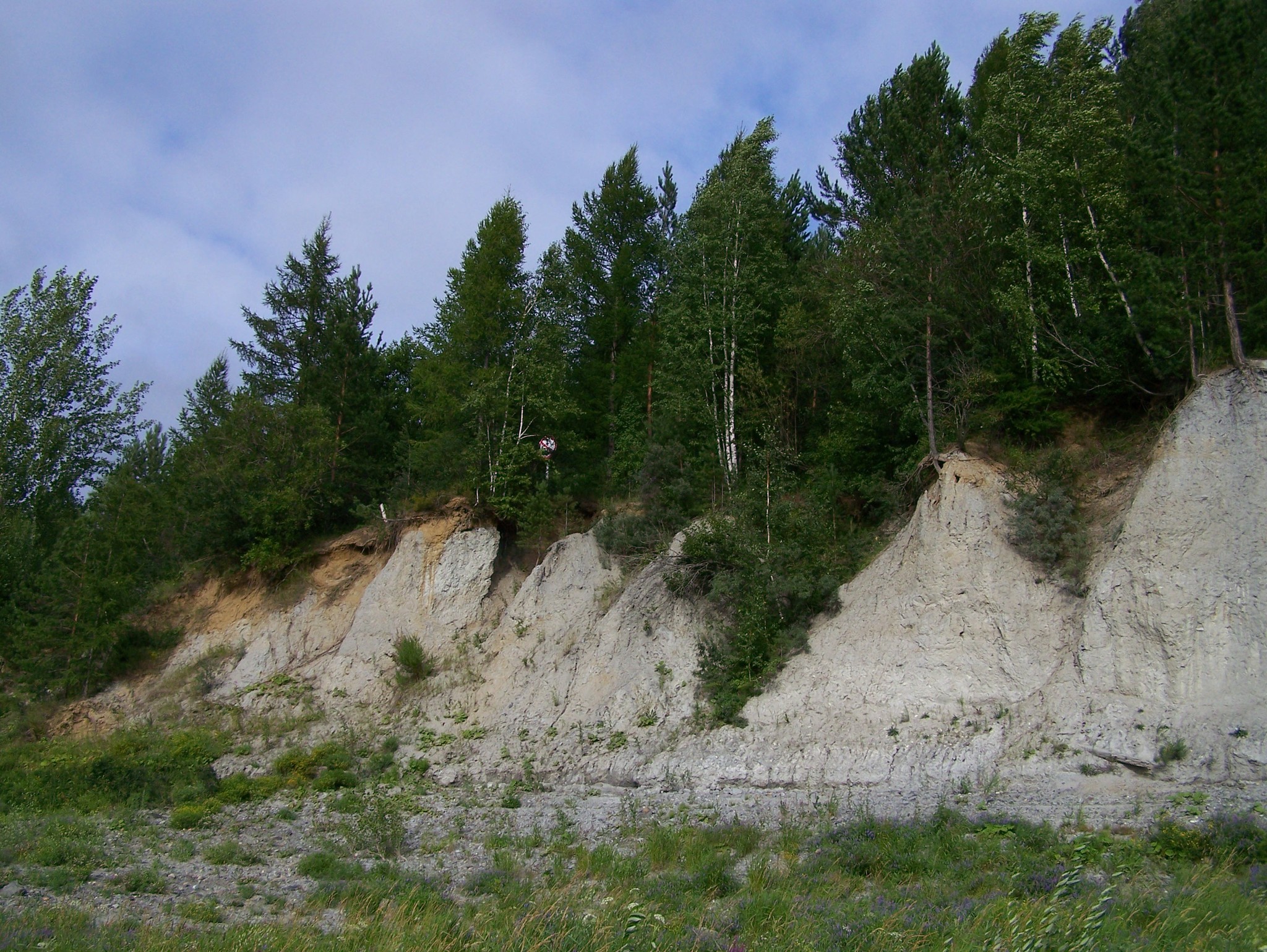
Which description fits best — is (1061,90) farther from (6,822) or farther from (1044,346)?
(6,822)

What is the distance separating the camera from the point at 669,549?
2491 centimetres

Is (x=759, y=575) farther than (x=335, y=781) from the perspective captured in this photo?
No

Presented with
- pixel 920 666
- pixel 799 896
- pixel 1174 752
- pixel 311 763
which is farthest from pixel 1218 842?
pixel 311 763

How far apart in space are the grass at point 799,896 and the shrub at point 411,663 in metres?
13.2

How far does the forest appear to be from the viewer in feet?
63.4

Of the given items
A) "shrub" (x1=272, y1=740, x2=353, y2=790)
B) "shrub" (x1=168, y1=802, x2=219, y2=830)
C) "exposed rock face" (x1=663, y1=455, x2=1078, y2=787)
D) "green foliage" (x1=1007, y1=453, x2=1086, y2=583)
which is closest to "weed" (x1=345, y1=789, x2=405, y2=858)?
"shrub" (x1=168, y1=802, x2=219, y2=830)

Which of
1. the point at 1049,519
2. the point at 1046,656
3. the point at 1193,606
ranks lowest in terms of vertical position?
the point at 1046,656

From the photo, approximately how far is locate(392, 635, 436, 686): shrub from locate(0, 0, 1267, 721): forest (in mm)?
5235

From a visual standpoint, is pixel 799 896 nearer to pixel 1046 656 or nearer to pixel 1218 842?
pixel 1218 842

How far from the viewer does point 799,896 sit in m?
10.4

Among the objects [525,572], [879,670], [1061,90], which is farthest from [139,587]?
[1061,90]

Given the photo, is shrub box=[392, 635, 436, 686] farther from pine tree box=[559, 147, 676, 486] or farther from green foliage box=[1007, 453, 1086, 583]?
green foliage box=[1007, 453, 1086, 583]

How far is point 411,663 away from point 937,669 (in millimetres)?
16188

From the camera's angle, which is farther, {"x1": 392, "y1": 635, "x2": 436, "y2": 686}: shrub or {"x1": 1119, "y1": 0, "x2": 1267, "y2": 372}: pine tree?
{"x1": 392, "y1": 635, "x2": 436, "y2": 686}: shrub
